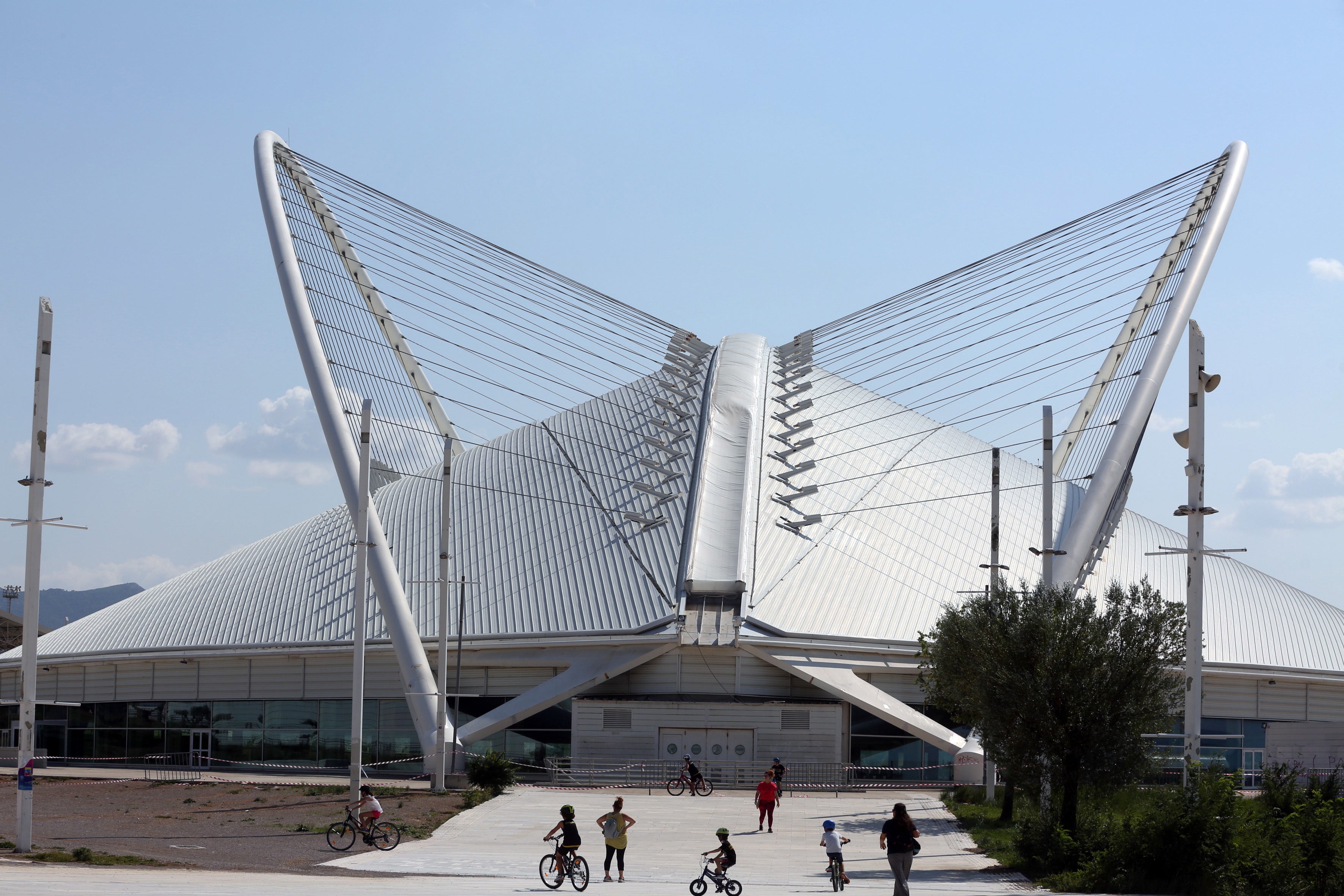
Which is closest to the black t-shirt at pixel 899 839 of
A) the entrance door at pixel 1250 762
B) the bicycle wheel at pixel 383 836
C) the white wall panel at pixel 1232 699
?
the bicycle wheel at pixel 383 836

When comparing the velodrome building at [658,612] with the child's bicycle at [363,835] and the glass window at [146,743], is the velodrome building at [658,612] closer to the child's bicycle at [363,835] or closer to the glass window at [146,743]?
the glass window at [146,743]

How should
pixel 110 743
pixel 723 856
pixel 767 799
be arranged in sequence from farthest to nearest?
1. pixel 110 743
2. pixel 767 799
3. pixel 723 856

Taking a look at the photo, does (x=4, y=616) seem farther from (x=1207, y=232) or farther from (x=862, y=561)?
(x=1207, y=232)

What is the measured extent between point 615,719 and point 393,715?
8.17 meters

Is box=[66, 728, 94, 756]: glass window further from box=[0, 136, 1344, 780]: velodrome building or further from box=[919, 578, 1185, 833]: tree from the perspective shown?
box=[919, 578, 1185, 833]: tree

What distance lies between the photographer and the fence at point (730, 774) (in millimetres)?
40625

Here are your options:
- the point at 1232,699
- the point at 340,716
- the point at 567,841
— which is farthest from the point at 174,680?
the point at 1232,699

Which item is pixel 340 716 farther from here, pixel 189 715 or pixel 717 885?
pixel 717 885

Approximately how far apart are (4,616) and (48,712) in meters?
23.7

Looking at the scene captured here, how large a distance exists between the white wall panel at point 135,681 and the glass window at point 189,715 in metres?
1.03

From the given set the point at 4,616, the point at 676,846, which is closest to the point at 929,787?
the point at 676,846

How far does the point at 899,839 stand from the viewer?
1856 cm

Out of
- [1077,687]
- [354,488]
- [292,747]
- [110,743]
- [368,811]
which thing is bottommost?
[110,743]

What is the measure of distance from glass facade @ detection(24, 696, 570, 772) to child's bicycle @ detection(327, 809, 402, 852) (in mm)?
17147
